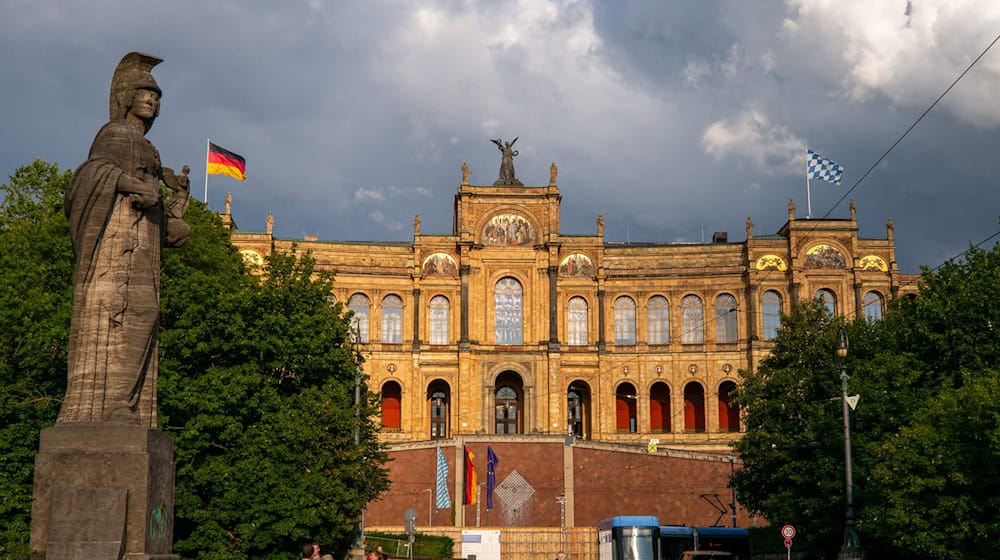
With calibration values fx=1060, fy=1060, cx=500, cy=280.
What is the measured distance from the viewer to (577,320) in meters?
75.3

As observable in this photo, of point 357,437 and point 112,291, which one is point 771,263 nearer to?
point 357,437

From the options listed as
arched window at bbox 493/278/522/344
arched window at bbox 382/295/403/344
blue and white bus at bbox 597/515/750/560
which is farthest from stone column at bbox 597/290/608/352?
blue and white bus at bbox 597/515/750/560

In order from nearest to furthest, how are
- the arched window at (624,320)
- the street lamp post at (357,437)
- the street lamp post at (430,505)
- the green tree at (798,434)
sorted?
1. the street lamp post at (357,437)
2. the green tree at (798,434)
3. the street lamp post at (430,505)
4. the arched window at (624,320)

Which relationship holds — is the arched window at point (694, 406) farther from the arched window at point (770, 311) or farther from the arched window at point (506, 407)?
the arched window at point (506, 407)

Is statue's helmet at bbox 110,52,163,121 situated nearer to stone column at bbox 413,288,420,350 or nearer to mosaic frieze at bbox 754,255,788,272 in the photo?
stone column at bbox 413,288,420,350

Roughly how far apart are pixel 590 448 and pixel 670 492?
210 inches

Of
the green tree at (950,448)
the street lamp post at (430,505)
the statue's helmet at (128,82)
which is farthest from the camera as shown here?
the street lamp post at (430,505)

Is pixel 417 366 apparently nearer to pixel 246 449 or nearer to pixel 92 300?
pixel 246 449

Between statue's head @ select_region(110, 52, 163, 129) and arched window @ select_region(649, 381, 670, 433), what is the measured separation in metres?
64.9

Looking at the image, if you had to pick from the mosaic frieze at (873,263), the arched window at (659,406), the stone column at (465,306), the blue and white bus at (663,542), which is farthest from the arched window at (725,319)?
the blue and white bus at (663,542)

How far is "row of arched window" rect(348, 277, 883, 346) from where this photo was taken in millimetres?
73875

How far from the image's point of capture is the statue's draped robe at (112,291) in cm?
1197

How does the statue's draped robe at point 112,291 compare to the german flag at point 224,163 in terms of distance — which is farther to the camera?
the german flag at point 224,163

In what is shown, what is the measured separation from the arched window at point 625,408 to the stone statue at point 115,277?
210ft
